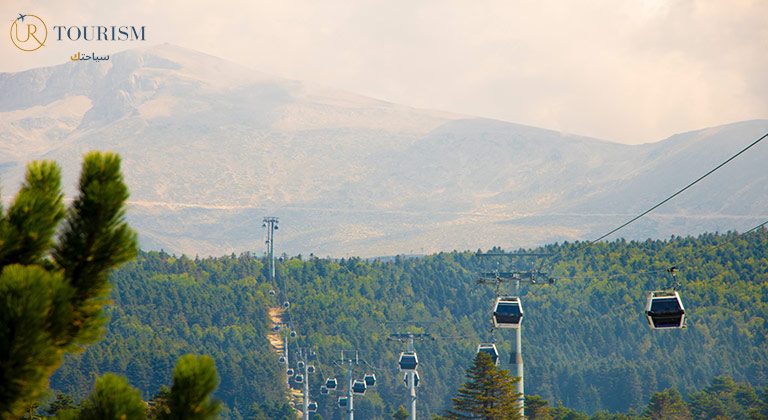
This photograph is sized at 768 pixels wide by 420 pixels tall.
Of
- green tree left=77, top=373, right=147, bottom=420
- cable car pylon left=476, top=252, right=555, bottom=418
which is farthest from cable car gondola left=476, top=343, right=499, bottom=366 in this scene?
green tree left=77, top=373, right=147, bottom=420

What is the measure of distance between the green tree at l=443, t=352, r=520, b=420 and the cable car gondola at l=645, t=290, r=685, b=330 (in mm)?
29976

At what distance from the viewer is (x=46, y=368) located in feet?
28.2

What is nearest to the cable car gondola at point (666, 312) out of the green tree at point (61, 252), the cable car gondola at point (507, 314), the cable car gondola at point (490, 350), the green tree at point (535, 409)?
the cable car gondola at point (507, 314)

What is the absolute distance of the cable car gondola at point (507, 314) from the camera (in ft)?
143

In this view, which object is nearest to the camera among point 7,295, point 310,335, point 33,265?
point 7,295

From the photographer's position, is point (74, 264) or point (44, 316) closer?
point (44, 316)

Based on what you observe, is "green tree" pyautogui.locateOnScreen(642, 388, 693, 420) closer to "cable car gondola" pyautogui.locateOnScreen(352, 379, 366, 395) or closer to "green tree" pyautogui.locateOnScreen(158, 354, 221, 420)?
"cable car gondola" pyautogui.locateOnScreen(352, 379, 366, 395)

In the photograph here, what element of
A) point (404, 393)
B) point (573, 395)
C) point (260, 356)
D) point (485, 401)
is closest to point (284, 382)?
point (260, 356)

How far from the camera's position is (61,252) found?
370 inches

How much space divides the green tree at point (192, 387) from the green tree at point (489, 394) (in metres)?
51.6

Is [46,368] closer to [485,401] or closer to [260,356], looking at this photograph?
[485,401]

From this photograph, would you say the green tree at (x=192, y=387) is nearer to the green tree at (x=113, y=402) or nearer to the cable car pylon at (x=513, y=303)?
the green tree at (x=113, y=402)

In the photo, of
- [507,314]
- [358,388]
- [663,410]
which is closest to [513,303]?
[507,314]

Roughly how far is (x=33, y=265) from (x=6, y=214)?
0.49 metres
